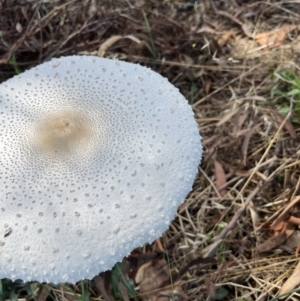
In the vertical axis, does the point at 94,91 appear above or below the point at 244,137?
above

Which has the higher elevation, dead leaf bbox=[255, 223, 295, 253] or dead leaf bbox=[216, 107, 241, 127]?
dead leaf bbox=[216, 107, 241, 127]

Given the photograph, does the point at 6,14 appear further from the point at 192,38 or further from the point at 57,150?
the point at 57,150

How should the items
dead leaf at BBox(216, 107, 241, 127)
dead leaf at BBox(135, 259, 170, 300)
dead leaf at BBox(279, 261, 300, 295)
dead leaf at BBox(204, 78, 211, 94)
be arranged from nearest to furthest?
dead leaf at BBox(279, 261, 300, 295)
dead leaf at BBox(135, 259, 170, 300)
dead leaf at BBox(216, 107, 241, 127)
dead leaf at BBox(204, 78, 211, 94)

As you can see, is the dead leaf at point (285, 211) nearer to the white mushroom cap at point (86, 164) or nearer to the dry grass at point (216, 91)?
the dry grass at point (216, 91)

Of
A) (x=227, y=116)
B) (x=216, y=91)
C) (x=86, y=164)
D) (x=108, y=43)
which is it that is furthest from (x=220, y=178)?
(x=108, y=43)

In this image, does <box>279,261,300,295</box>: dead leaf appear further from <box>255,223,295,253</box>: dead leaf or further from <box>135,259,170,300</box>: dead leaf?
<box>135,259,170,300</box>: dead leaf

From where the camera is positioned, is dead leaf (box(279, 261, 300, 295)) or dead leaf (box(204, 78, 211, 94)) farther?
dead leaf (box(204, 78, 211, 94))

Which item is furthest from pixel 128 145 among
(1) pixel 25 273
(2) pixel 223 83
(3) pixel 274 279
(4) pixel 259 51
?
(4) pixel 259 51

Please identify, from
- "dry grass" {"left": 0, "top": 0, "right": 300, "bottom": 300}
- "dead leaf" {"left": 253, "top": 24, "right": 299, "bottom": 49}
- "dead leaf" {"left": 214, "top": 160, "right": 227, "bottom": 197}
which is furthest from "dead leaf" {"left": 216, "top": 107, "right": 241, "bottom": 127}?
"dead leaf" {"left": 253, "top": 24, "right": 299, "bottom": 49}
